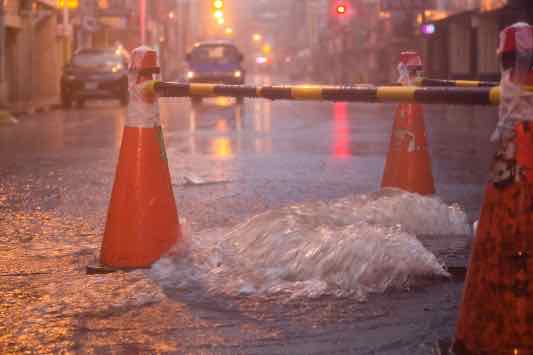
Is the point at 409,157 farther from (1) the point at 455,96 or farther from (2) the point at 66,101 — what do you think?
(2) the point at 66,101

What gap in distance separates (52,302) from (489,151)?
30.3ft

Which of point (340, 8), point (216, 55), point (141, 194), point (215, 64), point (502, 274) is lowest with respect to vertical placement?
point (502, 274)

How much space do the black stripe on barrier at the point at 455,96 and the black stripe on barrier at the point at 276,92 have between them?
1060 millimetres

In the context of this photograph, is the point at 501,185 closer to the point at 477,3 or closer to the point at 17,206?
the point at 17,206

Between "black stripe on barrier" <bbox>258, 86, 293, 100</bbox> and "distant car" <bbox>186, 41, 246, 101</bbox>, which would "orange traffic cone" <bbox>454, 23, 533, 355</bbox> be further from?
"distant car" <bbox>186, 41, 246, 101</bbox>

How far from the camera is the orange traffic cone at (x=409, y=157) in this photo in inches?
288

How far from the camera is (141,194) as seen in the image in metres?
5.28

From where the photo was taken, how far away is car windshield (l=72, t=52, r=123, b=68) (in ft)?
97.7

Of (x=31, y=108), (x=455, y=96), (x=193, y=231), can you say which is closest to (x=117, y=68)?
(x=31, y=108)

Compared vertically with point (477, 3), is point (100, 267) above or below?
below

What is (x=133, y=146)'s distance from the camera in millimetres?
5336

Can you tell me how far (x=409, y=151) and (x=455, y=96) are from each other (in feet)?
Answer: 11.3

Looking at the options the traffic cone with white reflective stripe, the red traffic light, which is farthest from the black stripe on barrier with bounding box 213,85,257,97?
the red traffic light

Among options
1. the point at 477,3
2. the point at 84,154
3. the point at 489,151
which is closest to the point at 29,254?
the point at 84,154
